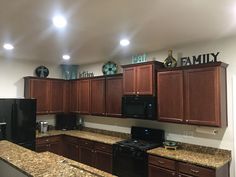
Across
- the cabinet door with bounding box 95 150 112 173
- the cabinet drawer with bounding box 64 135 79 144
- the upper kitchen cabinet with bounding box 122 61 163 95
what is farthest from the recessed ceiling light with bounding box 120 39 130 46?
the cabinet drawer with bounding box 64 135 79 144

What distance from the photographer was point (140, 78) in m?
4.07

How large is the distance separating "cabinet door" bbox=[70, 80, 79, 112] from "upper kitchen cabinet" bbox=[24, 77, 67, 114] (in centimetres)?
20

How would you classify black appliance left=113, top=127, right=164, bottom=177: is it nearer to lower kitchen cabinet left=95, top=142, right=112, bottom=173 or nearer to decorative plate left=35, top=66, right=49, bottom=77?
lower kitchen cabinet left=95, top=142, right=112, bottom=173

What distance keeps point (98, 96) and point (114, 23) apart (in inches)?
103

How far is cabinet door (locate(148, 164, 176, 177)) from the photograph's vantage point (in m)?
3.34

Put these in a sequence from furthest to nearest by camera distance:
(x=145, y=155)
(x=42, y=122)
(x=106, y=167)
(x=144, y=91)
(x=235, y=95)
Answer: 1. (x=42, y=122)
2. (x=106, y=167)
3. (x=144, y=91)
4. (x=145, y=155)
5. (x=235, y=95)

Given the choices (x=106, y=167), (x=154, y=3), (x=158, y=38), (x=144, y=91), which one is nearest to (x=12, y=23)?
(x=154, y=3)

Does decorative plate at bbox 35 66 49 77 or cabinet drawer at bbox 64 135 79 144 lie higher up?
decorative plate at bbox 35 66 49 77

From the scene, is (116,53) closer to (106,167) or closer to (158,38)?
(158,38)

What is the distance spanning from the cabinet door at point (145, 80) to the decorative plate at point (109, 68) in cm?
112

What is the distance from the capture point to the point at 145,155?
3693 millimetres

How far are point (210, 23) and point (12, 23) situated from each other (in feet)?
8.22

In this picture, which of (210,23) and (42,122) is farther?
(42,122)

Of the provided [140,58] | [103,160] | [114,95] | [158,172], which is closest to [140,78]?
[140,58]
